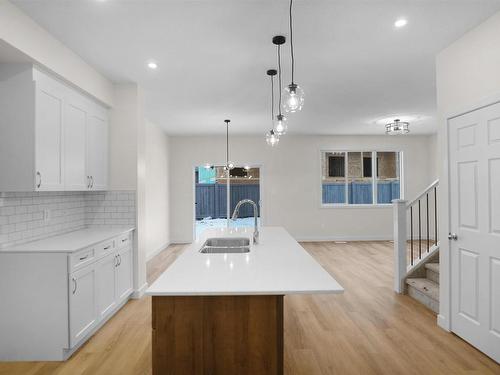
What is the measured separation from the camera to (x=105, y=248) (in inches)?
119

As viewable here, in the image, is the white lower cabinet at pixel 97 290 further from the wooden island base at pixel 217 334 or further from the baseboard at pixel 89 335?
the wooden island base at pixel 217 334

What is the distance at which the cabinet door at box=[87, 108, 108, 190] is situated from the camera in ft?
11.0

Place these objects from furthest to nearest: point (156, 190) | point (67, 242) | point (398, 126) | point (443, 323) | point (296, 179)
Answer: point (296, 179) → point (156, 190) → point (398, 126) → point (443, 323) → point (67, 242)

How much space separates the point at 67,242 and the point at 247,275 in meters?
1.92

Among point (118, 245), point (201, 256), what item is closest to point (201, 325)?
point (201, 256)

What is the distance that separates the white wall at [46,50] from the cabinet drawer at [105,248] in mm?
1596

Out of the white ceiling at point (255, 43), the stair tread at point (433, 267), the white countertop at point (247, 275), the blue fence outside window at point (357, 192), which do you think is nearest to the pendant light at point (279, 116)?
the white ceiling at point (255, 43)

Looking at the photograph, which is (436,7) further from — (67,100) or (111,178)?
(111,178)

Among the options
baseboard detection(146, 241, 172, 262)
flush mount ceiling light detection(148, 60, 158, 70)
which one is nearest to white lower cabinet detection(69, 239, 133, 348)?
flush mount ceiling light detection(148, 60, 158, 70)

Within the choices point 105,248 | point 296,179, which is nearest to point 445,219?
point 105,248

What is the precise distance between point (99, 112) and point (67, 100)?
0.62m

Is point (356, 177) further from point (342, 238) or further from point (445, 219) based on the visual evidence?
point (445, 219)

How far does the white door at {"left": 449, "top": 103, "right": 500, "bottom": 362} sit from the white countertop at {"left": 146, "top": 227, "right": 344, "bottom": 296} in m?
1.55

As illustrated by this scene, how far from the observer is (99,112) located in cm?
357
